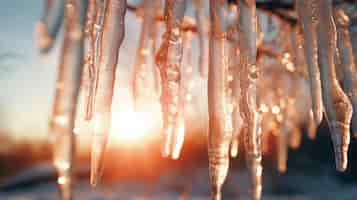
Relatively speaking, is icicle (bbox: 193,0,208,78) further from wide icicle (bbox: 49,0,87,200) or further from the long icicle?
wide icicle (bbox: 49,0,87,200)

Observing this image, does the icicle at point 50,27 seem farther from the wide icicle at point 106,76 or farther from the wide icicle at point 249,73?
the wide icicle at point 249,73

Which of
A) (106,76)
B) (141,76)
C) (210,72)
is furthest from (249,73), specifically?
(141,76)

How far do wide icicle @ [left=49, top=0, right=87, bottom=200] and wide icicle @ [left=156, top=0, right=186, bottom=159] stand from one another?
256mm

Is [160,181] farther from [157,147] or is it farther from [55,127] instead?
Answer: [55,127]

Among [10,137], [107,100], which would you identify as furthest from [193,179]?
[107,100]

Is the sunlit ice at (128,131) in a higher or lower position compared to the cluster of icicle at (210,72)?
lower

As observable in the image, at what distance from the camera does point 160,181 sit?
4.04 meters

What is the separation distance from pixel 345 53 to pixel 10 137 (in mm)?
2668

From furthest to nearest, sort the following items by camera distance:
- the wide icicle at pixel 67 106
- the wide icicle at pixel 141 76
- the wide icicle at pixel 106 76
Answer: the wide icicle at pixel 141 76, the wide icicle at pixel 106 76, the wide icicle at pixel 67 106

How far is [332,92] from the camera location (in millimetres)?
656

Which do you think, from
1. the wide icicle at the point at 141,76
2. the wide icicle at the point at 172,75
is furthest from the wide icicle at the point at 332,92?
the wide icicle at the point at 141,76

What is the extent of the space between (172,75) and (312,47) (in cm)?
26

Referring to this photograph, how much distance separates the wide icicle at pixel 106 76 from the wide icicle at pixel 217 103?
20cm

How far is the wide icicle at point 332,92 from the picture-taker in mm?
658
